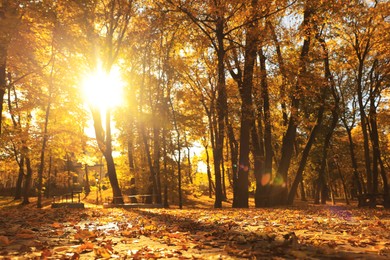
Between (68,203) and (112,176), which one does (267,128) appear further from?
(68,203)

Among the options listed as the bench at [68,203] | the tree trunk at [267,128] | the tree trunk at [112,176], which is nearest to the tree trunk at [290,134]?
the tree trunk at [267,128]

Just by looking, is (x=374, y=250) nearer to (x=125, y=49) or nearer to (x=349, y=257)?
(x=349, y=257)

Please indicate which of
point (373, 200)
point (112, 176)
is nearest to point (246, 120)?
point (373, 200)

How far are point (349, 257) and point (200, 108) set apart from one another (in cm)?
2724

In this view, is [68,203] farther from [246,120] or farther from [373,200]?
[373,200]

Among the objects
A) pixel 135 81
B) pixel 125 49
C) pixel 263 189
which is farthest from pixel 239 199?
pixel 135 81

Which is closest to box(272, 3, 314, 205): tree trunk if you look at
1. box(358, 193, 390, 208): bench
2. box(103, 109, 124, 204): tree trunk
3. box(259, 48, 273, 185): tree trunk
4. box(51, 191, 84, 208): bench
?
box(259, 48, 273, 185): tree trunk

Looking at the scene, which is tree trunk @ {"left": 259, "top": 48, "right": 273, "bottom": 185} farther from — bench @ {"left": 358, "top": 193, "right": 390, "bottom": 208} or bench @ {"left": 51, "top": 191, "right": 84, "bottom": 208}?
bench @ {"left": 51, "top": 191, "right": 84, "bottom": 208}

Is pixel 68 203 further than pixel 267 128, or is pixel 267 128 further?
pixel 267 128

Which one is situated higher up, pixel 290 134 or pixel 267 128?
pixel 267 128

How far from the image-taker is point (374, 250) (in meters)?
3.87

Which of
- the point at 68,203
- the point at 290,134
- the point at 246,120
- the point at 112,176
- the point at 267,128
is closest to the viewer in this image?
the point at 246,120

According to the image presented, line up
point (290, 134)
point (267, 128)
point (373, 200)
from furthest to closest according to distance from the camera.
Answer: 1. point (267, 128)
2. point (373, 200)
3. point (290, 134)

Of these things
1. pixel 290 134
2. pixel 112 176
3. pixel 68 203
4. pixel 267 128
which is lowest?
pixel 68 203
